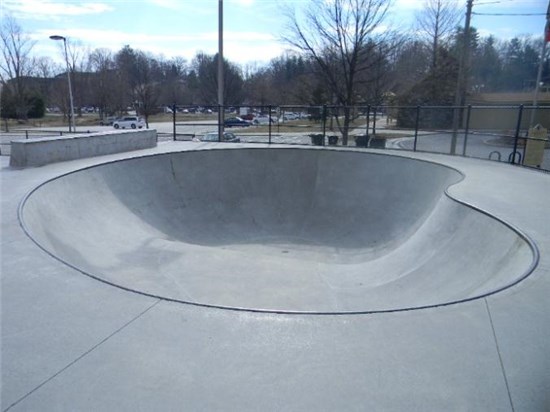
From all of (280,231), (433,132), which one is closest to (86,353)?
(280,231)

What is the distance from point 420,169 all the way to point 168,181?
775 centimetres

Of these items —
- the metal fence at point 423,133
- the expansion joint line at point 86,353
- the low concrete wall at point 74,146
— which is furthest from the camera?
the metal fence at point 423,133

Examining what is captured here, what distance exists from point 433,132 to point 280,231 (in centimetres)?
1273

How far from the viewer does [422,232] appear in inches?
Result: 327

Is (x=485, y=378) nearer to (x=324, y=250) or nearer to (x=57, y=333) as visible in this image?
(x=57, y=333)

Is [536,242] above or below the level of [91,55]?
below

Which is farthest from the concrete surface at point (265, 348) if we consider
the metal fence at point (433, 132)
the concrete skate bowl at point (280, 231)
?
the metal fence at point (433, 132)

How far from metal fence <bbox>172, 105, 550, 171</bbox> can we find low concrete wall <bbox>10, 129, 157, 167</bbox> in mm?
2930

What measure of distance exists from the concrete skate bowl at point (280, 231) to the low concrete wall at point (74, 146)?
6.32 feet

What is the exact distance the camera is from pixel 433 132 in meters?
20.5

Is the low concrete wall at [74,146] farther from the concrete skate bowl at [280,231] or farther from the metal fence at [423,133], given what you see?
the metal fence at [423,133]

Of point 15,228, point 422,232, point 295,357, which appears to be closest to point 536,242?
point 422,232

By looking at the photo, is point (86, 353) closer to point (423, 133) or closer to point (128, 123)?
point (423, 133)

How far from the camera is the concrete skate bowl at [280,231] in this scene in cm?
588
